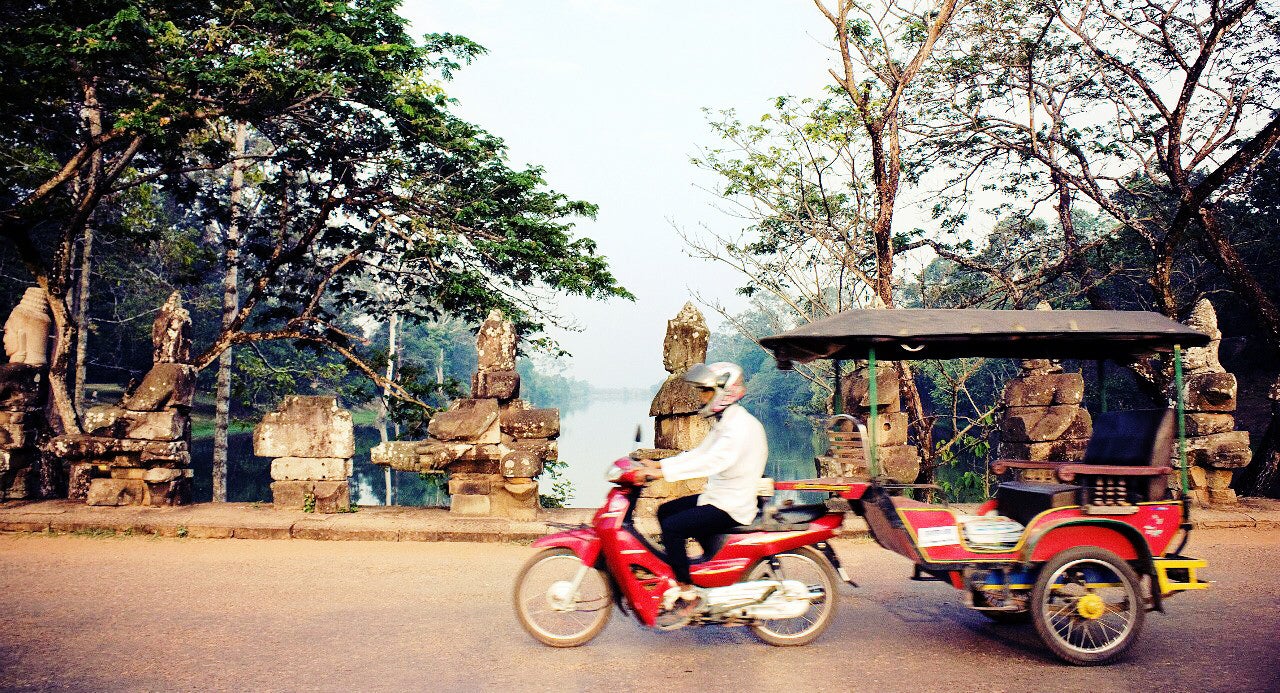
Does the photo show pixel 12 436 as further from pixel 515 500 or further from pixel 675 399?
pixel 675 399

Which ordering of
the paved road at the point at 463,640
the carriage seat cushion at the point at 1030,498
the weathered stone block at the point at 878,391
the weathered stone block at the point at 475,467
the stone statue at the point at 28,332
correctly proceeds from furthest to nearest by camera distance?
the stone statue at the point at 28,332, the weathered stone block at the point at 878,391, the weathered stone block at the point at 475,467, the carriage seat cushion at the point at 1030,498, the paved road at the point at 463,640

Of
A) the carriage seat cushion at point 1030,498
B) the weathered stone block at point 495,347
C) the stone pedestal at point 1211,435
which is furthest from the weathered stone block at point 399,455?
the stone pedestal at point 1211,435

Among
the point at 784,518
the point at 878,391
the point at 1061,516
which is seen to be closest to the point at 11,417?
the point at 784,518

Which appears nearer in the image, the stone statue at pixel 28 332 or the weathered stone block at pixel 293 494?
the weathered stone block at pixel 293 494

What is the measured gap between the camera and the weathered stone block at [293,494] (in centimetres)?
816

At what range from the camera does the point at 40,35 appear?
30.7 ft

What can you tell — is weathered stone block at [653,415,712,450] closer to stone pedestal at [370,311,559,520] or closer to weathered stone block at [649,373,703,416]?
weathered stone block at [649,373,703,416]

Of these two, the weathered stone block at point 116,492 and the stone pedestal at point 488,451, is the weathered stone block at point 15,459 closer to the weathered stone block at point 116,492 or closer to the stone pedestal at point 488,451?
the weathered stone block at point 116,492

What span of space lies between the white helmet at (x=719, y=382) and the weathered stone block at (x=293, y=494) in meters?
5.35

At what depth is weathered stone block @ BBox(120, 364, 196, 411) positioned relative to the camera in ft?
27.2

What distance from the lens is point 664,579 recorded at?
437 cm

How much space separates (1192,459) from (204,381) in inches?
1171

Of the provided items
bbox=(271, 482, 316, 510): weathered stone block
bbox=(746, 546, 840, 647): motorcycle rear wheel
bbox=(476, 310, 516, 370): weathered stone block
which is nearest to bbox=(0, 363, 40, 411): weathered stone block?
bbox=(271, 482, 316, 510): weathered stone block

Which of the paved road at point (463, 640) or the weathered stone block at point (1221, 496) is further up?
the weathered stone block at point (1221, 496)
